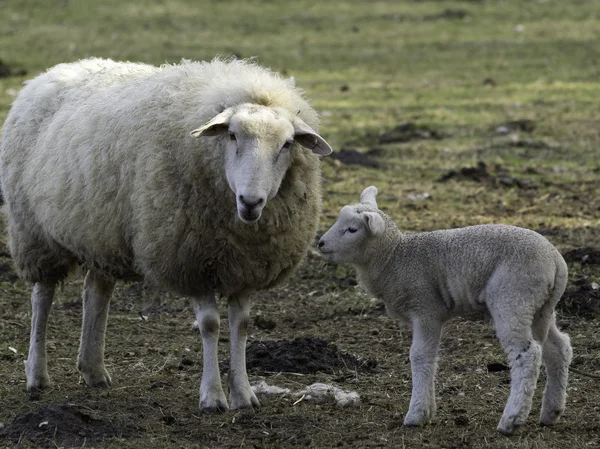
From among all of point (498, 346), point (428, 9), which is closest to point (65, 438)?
point (498, 346)

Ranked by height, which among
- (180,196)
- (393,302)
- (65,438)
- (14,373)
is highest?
(180,196)

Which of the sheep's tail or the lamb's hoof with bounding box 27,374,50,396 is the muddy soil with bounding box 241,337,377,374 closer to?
the lamb's hoof with bounding box 27,374,50,396

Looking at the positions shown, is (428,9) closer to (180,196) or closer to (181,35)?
(181,35)

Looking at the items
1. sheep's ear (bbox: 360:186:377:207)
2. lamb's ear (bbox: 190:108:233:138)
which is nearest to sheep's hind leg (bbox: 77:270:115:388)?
lamb's ear (bbox: 190:108:233:138)

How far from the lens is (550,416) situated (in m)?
5.63

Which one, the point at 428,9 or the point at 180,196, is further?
the point at 428,9

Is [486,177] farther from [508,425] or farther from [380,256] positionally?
[508,425]

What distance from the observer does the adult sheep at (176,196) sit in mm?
6164

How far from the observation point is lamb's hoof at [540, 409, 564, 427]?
5.62m

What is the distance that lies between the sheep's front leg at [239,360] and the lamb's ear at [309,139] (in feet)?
3.32

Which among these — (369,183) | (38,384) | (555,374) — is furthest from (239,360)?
(369,183)

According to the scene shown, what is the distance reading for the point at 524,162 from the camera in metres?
13.6

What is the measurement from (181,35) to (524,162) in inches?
404

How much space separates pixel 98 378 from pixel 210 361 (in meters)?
1.12
